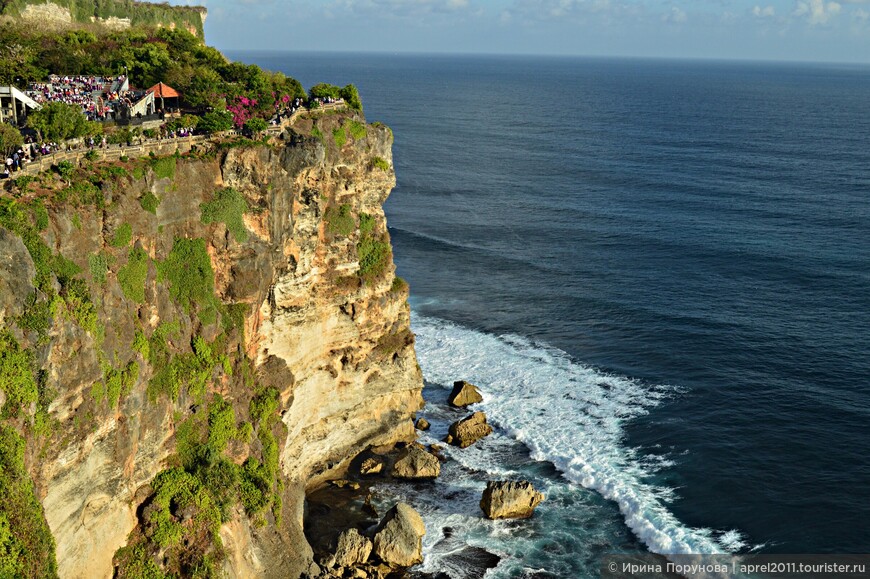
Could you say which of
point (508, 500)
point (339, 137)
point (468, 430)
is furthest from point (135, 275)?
point (468, 430)

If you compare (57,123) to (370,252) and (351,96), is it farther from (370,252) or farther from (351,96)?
(351,96)

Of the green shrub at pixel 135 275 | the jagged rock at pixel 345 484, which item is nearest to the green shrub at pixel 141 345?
the green shrub at pixel 135 275

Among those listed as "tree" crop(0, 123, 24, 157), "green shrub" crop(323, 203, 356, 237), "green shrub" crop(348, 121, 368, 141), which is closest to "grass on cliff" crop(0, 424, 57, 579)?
"tree" crop(0, 123, 24, 157)

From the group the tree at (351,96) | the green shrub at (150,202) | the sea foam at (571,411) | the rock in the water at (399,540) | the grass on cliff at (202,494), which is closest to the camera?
the grass on cliff at (202,494)

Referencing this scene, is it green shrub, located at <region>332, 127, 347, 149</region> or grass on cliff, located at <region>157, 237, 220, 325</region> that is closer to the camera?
grass on cliff, located at <region>157, 237, 220, 325</region>

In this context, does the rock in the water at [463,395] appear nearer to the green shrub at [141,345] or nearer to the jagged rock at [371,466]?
the jagged rock at [371,466]

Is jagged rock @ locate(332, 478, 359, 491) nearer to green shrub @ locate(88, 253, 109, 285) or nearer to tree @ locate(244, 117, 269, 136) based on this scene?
tree @ locate(244, 117, 269, 136)
